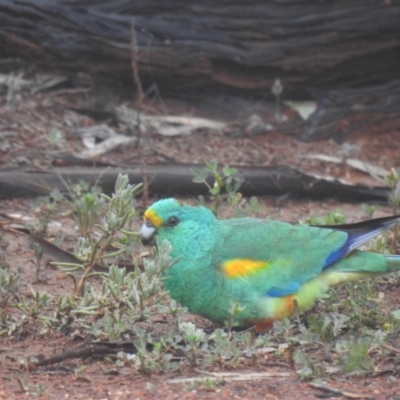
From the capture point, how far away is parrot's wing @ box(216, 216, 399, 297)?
422 centimetres

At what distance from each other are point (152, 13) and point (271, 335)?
13.3ft

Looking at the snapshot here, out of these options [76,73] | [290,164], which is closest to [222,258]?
[290,164]

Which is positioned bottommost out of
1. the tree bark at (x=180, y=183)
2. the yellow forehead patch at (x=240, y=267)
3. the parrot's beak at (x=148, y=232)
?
the tree bark at (x=180, y=183)

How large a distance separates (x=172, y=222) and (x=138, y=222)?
194 cm

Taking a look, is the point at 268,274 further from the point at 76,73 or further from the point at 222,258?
the point at 76,73

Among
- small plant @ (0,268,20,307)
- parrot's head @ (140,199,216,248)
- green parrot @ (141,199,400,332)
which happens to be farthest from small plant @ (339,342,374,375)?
small plant @ (0,268,20,307)

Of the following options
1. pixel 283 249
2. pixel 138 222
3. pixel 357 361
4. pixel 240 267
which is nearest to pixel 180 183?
pixel 138 222

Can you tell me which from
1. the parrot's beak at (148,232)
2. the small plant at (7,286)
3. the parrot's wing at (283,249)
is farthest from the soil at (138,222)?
the parrot's beak at (148,232)

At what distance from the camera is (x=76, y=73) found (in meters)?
7.74

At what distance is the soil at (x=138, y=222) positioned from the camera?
3600 mm

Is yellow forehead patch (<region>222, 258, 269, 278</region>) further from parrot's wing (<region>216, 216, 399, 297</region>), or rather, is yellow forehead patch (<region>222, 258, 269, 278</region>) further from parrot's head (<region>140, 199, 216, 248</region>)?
parrot's head (<region>140, 199, 216, 248</region>)

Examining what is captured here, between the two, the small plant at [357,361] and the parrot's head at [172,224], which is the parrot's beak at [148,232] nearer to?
the parrot's head at [172,224]

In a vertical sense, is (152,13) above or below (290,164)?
above

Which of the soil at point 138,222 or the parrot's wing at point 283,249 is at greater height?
the parrot's wing at point 283,249
